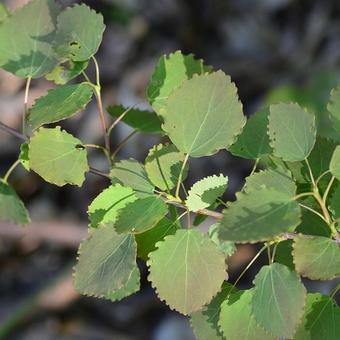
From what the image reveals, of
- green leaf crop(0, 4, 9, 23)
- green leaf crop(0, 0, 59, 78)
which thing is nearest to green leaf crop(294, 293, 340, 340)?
green leaf crop(0, 0, 59, 78)

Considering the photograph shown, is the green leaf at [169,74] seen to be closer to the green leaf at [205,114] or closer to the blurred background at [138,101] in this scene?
the green leaf at [205,114]

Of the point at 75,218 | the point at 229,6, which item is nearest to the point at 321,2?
the point at 229,6

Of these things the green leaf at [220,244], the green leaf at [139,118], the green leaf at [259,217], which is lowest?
the green leaf at [220,244]

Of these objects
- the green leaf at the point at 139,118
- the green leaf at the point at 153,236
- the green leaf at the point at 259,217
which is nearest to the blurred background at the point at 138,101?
the green leaf at the point at 139,118

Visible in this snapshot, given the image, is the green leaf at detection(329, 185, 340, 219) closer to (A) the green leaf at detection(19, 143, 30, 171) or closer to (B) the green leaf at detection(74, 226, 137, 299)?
(B) the green leaf at detection(74, 226, 137, 299)

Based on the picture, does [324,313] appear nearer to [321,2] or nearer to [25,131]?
[25,131]
